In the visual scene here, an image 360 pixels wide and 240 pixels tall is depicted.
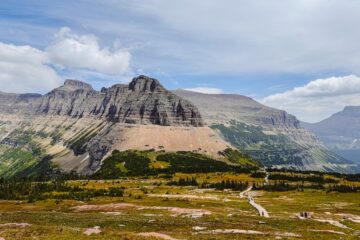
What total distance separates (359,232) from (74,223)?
161 feet

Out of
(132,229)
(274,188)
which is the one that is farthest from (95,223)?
(274,188)

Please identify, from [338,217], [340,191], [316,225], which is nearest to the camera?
[316,225]

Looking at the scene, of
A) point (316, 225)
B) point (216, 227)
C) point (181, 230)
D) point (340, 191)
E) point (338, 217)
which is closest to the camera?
point (181, 230)

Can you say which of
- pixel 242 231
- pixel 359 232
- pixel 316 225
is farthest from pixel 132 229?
pixel 359 232

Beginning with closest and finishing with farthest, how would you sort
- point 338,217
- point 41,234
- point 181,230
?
point 41,234 → point 181,230 → point 338,217

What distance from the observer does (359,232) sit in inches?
2680

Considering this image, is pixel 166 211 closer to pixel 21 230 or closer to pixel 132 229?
pixel 132 229

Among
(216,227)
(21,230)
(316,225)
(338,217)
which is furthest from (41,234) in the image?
(338,217)

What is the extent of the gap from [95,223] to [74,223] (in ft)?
12.6

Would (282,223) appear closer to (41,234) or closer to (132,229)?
(132,229)

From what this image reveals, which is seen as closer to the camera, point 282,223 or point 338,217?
point 282,223

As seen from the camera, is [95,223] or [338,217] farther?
[338,217]

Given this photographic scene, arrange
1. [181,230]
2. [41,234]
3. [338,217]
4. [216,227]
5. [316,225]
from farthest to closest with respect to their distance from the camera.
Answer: [338,217]
[316,225]
[216,227]
[181,230]
[41,234]

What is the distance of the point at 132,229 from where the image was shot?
202ft
